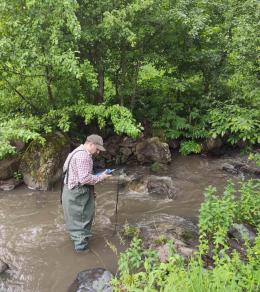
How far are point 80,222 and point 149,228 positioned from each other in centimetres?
143

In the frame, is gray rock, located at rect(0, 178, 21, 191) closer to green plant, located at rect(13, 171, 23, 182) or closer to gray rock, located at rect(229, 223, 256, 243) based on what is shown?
green plant, located at rect(13, 171, 23, 182)

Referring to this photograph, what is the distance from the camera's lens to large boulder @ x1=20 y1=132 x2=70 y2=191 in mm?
9180

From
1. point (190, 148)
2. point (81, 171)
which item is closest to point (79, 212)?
point (81, 171)

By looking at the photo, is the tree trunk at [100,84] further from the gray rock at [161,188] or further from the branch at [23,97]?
the gray rock at [161,188]

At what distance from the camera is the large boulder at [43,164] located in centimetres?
918

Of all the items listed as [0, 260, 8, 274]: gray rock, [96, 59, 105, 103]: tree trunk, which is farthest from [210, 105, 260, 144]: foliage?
[0, 260, 8, 274]: gray rock

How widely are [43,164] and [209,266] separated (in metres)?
5.32

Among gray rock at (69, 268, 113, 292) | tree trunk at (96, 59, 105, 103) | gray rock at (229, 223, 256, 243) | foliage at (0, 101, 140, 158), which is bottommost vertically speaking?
gray rock at (69, 268, 113, 292)

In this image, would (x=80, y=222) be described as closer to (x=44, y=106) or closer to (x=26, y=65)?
(x=26, y=65)

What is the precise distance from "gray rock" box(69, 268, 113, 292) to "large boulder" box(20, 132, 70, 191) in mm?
3935

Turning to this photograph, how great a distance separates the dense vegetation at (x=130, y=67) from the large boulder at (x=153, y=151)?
652mm

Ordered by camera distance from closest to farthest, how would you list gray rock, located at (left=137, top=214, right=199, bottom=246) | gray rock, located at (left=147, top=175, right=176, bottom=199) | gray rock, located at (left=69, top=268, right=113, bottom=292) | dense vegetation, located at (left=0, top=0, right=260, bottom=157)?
gray rock, located at (left=69, top=268, right=113, bottom=292) < gray rock, located at (left=137, top=214, right=199, bottom=246) < dense vegetation, located at (left=0, top=0, right=260, bottom=157) < gray rock, located at (left=147, top=175, right=176, bottom=199)

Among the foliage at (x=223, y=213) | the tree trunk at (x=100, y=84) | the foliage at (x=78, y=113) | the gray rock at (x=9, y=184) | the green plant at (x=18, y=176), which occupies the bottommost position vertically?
the gray rock at (x=9, y=184)

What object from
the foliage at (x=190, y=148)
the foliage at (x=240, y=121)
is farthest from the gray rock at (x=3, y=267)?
the foliage at (x=190, y=148)
